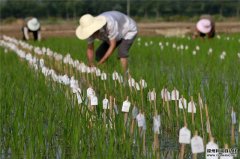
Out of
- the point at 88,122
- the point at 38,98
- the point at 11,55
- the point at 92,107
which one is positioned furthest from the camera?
the point at 11,55

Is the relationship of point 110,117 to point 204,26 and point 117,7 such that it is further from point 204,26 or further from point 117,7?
point 117,7

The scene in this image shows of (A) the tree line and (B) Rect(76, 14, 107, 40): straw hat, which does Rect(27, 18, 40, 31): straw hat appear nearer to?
(B) Rect(76, 14, 107, 40): straw hat

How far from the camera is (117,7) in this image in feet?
87.0

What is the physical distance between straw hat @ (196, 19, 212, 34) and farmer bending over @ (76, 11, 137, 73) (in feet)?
17.0

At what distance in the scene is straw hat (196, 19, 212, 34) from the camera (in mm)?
10856

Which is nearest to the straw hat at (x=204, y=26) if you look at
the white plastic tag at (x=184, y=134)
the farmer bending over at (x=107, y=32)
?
the farmer bending over at (x=107, y=32)

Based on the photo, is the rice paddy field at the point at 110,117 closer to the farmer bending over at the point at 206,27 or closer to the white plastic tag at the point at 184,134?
the white plastic tag at the point at 184,134

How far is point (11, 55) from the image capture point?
8125 millimetres

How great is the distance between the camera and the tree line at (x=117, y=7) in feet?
93.0

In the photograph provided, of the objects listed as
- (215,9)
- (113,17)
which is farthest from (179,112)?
(215,9)

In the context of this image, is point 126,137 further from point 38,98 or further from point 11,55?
point 11,55

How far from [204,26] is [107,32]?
5.90m

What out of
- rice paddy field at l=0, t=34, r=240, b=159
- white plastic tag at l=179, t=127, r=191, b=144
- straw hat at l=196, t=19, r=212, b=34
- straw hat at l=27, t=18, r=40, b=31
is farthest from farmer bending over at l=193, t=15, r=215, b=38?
white plastic tag at l=179, t=127, r=191, b=144

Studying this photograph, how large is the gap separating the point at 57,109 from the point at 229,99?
1253 millimetres
